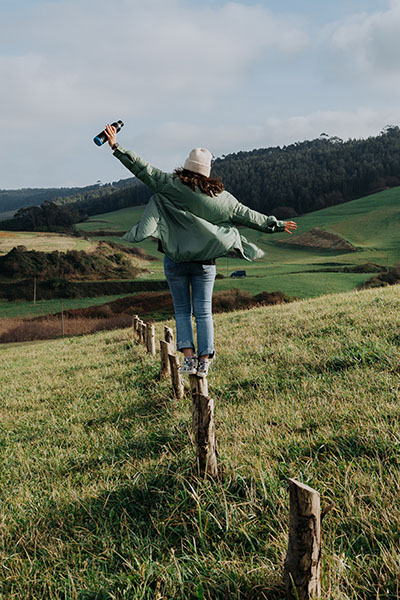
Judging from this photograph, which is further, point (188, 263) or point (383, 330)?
point (383, 330)

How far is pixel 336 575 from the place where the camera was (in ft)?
6.57

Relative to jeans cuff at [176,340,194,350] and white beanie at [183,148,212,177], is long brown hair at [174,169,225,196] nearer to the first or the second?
white beanie at [183,148,212,177]

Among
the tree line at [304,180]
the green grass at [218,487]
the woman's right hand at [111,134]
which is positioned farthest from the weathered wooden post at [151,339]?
the tree line at [304,180]

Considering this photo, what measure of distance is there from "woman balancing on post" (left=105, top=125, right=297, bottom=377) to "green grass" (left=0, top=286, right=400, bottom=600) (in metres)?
1.27

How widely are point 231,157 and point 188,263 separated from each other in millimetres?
206257

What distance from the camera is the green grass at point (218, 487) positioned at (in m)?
2.15

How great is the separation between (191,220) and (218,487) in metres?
3.07

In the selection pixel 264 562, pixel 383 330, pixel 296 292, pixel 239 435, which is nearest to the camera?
pixel 264 562

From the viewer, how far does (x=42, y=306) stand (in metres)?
37.6

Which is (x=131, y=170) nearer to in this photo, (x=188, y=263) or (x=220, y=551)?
(x=188, y=263)

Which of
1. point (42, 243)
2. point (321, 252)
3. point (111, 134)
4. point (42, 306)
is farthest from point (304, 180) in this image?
point (111, 134)

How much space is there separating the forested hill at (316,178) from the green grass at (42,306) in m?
81.7

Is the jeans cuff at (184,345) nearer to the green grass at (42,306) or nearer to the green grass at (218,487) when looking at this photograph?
the green grass at (218,487)

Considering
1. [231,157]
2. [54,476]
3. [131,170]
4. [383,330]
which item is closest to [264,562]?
[54,476]
